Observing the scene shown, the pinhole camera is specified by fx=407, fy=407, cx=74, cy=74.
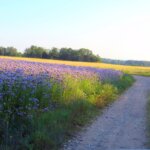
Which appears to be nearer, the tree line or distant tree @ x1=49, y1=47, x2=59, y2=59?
distant tree @ x1=49, y1=47, x2=59, y2=59

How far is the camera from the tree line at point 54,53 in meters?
92.4

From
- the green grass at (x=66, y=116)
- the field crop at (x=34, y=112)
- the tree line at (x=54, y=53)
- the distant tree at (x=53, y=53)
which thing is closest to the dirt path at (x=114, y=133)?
the green grass at (x=66, y=116)

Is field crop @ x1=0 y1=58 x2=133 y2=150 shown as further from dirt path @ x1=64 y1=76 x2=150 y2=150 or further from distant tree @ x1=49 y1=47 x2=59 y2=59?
distant tree @ x1=49 y1=47 x2=59 y2=59

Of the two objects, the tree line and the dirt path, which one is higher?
the tree line

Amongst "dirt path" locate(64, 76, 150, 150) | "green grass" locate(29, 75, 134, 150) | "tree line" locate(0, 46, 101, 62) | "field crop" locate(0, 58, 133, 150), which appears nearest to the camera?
"field crop" locate(0, 58, 133, 150)

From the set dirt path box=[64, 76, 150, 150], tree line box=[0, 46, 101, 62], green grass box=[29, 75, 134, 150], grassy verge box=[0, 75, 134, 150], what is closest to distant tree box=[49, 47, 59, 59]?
tree line box=[0, 46, 101, 62]

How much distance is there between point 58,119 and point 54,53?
8200 cm

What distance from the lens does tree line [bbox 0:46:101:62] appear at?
303ft

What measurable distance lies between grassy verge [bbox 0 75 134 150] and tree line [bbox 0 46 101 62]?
246 feet

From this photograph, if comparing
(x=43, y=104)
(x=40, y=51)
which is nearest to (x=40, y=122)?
(x=43, y=104)

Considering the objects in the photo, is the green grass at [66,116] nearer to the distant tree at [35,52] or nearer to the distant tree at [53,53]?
the distant tree at [53,53]

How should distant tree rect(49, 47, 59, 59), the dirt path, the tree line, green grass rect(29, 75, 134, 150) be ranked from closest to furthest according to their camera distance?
green grass rect(29, 75, 134, 150) → the dirt path → distant tree rect(49, 47, 59, 59) → the tree line

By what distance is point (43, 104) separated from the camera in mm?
11258

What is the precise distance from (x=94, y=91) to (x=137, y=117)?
15.8ft
